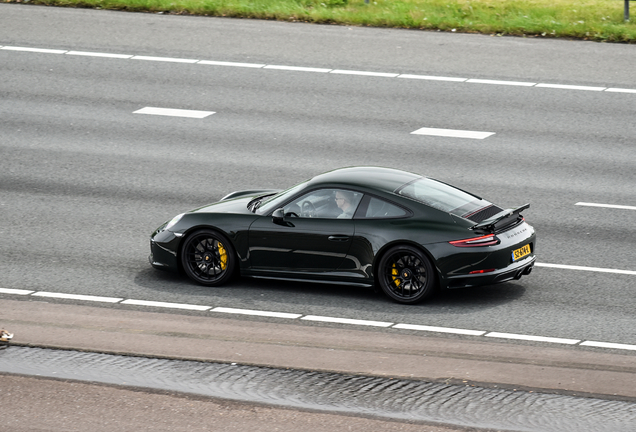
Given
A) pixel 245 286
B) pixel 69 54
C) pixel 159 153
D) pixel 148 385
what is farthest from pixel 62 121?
pixel 148 385

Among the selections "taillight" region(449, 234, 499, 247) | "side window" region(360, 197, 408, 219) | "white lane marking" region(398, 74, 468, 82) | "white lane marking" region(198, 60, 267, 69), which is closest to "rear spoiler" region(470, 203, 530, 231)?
"taillight" region(449, 234, 499, 247)

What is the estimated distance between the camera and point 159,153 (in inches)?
687

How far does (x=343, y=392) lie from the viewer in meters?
9.09

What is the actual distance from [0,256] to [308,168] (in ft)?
16.7

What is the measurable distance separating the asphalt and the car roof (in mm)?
1749

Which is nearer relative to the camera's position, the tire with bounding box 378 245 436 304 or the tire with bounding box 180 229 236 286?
the tire with bounding box 378 245 436 304

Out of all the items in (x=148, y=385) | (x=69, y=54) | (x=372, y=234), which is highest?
(x=69, y=54)

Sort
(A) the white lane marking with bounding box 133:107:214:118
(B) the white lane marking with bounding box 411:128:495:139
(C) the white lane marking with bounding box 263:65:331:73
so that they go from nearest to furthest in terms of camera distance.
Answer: (B) the white lane marking with bounding box 411:128:495:139 → (A) the white lane marking with bounding box 133:107:214:118 → (C) the white lane marking with bounding box 263:65:331:73

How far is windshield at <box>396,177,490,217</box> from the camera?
38.5 ft

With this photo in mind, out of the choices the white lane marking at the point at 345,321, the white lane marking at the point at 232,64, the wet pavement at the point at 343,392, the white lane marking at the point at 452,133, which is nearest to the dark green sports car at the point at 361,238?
the white lane marking at the point at 345,321

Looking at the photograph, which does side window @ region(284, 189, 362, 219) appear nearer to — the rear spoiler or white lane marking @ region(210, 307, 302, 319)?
white lane marking @ region(210, 307, 302, 319)

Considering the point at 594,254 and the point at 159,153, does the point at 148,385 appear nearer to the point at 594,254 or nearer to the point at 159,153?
the point at 594,254

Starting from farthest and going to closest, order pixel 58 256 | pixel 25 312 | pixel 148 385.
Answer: pixel 58 256 < pixel 25 312 < pixel 148 385

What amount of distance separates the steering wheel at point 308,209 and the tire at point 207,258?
0.92 meters
